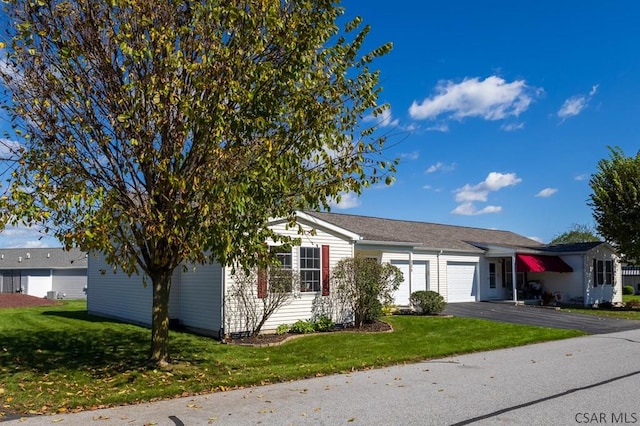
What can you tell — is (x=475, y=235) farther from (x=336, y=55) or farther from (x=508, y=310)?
(x=336, y=55)

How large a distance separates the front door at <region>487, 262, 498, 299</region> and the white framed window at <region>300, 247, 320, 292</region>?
15.1 meters

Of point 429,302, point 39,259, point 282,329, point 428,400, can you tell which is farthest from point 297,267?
point 39,259

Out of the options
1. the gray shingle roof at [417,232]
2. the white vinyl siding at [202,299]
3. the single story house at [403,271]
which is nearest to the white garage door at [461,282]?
the single story house at [403,271]

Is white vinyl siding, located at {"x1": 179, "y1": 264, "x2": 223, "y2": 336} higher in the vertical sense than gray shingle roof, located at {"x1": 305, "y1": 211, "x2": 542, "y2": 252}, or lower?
lower

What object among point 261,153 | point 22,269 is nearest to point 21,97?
point 261,153

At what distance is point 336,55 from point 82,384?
24.4 feet

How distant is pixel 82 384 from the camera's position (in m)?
9.50

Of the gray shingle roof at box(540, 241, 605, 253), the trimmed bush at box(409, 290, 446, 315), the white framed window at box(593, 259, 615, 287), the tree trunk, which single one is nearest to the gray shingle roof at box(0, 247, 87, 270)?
the trimmed bush at box(409, 290, 446, 315)

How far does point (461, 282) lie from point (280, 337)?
14844mm

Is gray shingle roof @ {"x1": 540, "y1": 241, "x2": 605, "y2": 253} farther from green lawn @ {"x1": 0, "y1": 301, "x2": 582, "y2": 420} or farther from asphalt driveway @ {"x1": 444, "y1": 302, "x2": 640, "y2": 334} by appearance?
green lawn @ {"x1": 0, "y1": 301, "x2": 582, "y2": 420}

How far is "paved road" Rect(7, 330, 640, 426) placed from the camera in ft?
22.5

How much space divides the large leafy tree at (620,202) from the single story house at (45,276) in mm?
40450

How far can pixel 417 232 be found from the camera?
1137 inches

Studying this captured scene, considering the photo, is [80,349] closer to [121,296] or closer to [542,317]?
[121,296]
